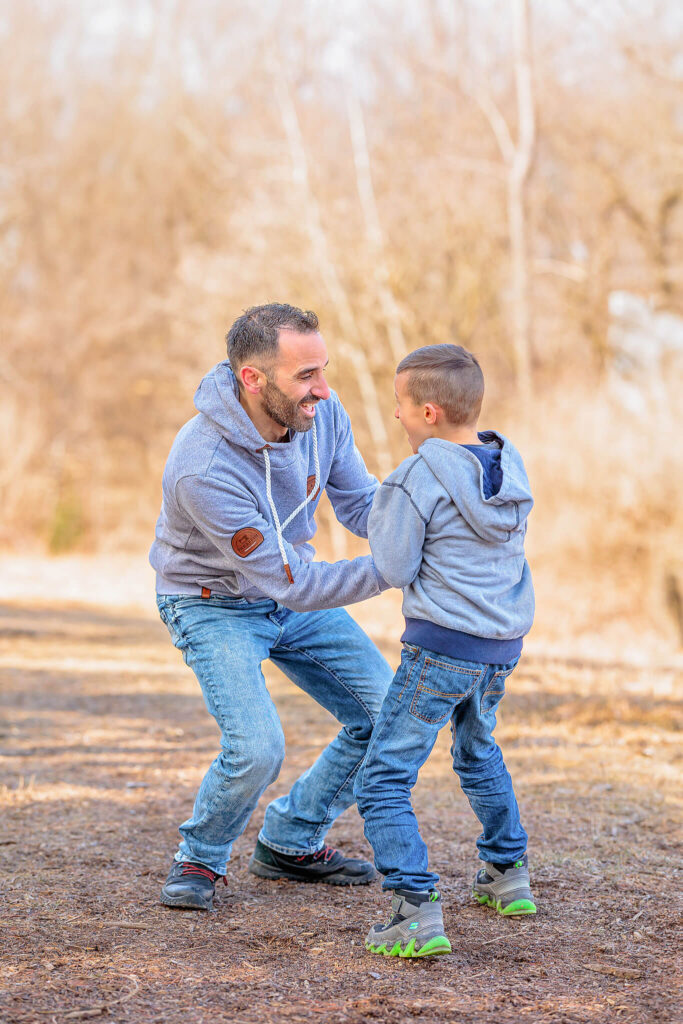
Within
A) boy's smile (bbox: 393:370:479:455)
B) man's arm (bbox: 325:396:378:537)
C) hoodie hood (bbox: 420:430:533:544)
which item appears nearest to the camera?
hoodie hood (bbox: 420:430:533:544)

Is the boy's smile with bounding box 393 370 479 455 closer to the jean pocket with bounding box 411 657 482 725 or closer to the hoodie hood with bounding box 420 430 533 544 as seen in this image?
the hoodie hood with bounding box 420 430 533 544

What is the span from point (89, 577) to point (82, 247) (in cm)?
Result: 1156

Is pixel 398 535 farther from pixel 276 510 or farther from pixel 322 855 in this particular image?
pixel 322 855

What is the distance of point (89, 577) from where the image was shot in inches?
679

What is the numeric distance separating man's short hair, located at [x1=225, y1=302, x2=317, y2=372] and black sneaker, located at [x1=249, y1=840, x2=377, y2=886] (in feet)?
5.72

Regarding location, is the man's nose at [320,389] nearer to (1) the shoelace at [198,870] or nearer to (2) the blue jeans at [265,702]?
(2) the blue jeans at [265,702]

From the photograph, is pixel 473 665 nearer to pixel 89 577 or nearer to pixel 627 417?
pixel 627 417

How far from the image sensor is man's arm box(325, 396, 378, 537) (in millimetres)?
3818

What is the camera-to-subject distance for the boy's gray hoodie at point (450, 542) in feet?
9.83

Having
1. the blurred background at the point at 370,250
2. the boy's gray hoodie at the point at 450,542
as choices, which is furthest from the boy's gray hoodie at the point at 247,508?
the blurred background at the point at 370,250

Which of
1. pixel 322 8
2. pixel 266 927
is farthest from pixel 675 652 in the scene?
pixel 322 8

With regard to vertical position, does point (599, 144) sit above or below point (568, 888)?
above

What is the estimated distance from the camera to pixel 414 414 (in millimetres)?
3117

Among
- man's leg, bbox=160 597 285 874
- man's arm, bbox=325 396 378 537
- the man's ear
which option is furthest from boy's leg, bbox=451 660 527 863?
the man's ear
